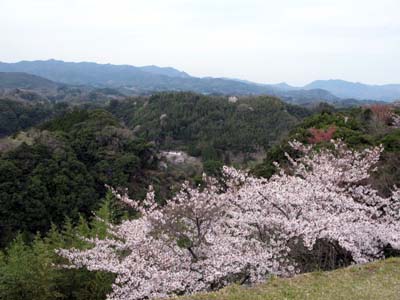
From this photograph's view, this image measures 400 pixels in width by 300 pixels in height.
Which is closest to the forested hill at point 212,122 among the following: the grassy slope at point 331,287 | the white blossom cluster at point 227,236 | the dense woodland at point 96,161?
the dense woodland at point 96,161

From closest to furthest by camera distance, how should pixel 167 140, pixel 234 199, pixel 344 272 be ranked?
pixel 344 272
pixel 234 199
pixel 167 140

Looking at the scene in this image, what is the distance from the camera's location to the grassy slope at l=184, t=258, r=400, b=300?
7.56 m

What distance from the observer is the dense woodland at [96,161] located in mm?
13727

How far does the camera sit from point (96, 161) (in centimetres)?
4347

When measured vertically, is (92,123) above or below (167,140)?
above

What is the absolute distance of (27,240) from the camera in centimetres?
2792

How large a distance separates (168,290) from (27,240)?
Result: 21.0 metres

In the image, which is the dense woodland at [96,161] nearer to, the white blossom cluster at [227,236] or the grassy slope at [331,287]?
the white blossom cluster at [227,236]

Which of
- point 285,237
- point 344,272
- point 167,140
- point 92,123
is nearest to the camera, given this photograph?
point 344,272

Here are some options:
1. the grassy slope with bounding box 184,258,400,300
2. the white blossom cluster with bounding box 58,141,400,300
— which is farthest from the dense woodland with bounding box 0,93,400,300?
the grassy slope with bounding box 184,258,400,300

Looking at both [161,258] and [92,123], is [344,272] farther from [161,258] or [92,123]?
[92,123]

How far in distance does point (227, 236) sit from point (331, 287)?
124 inches

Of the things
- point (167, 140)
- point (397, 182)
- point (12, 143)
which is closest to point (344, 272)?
point (397, 182)

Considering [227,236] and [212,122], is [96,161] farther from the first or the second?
[212,122]
